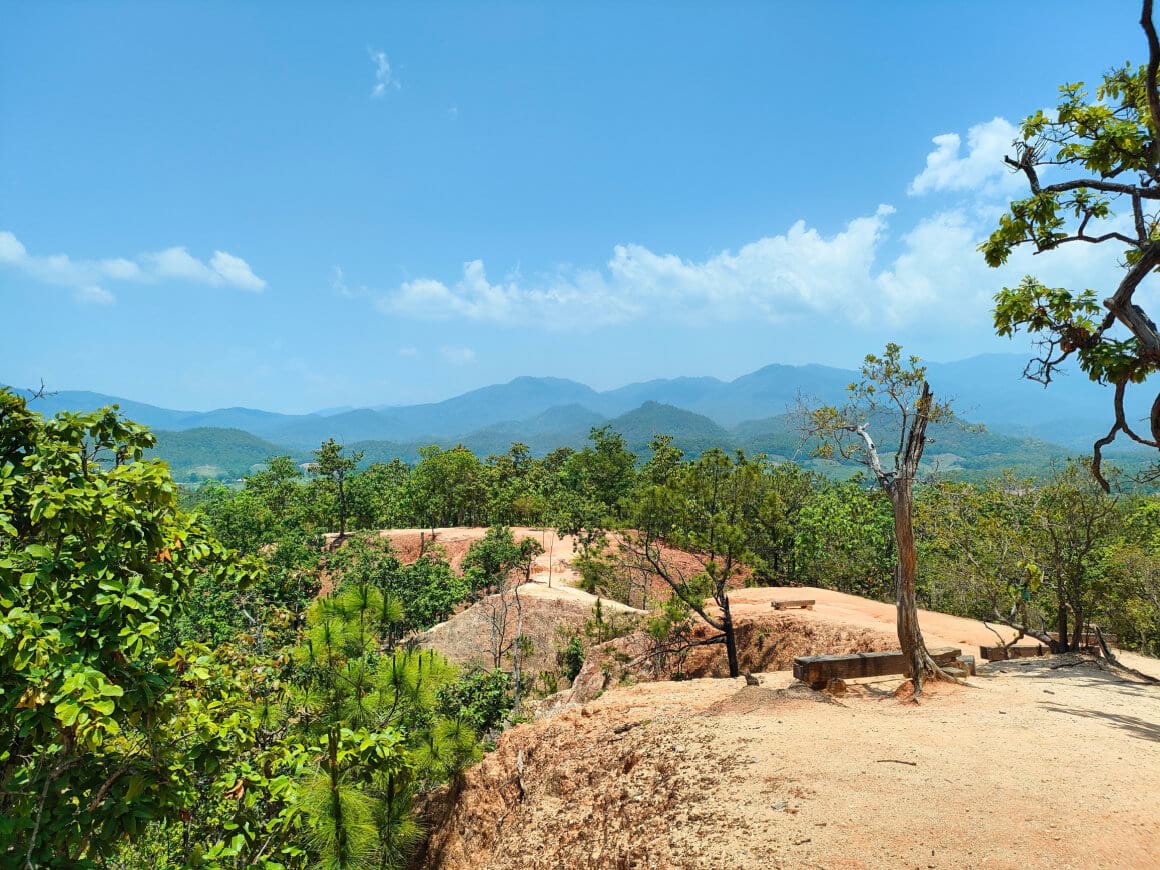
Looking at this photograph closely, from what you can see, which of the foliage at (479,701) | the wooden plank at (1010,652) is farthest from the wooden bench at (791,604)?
the foliage at (479,701)

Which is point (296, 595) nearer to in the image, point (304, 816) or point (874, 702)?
point (304, 816)

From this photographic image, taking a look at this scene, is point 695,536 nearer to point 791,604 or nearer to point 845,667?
point 845,667

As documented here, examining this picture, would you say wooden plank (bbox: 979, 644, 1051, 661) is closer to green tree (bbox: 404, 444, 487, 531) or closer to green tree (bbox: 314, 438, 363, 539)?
green tree (bbox: 314, 438, 363, 539)

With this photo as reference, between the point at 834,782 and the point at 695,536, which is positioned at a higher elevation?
the point at 695,536

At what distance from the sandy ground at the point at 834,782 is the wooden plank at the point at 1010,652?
1905mm

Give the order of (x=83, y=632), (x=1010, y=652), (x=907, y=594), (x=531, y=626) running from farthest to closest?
1. (x=531, y=626)
2. (x=1010, y=652)
3. (x=907, y=594)
4. (x=83, y=632)

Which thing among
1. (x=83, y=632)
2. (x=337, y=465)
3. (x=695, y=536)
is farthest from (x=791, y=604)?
(x=337, y=465)

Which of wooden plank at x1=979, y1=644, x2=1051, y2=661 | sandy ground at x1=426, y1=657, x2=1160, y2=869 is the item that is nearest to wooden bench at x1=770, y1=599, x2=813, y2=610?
wooden plank at x1=979, y1=644, x2=1051, y2=661

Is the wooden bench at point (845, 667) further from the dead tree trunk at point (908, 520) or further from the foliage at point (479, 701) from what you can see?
the foliage at point (479, 701)

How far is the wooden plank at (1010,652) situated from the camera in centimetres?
1197

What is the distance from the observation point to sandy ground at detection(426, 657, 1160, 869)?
4559 mm

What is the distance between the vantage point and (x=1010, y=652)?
1227 cm

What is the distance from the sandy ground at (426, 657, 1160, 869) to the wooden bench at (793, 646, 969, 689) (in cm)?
38

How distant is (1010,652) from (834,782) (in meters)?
9.38
